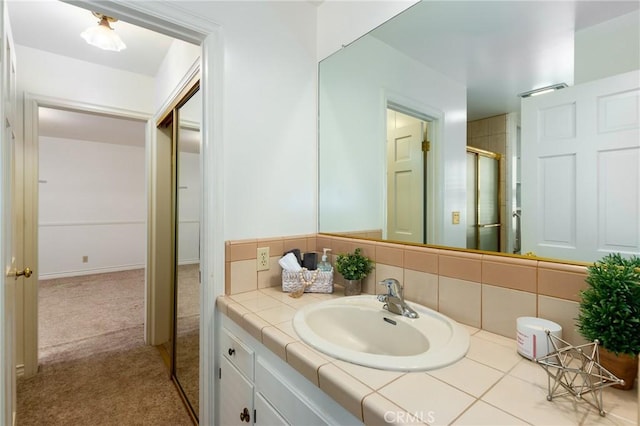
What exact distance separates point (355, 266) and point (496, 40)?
98 centimetres

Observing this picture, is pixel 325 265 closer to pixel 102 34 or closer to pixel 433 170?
pixel 433 170

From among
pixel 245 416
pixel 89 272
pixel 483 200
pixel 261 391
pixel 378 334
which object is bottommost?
pixel 89 272

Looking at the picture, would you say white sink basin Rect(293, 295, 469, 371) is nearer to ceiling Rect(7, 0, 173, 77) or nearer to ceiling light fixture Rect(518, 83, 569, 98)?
ceiling light fixture Rect(518, 83, 569, 98)

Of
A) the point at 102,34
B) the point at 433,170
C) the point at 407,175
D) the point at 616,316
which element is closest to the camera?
the point at 616,316

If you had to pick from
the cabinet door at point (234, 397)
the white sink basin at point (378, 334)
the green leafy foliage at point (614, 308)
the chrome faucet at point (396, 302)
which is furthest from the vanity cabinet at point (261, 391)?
the green leafy foliage at point (614, 308)

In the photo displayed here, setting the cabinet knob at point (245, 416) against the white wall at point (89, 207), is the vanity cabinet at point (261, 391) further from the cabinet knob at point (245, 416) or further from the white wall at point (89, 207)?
the white wall at point (89, 207)

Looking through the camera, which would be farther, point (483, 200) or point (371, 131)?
point (371, 131)

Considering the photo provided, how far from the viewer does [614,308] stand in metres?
0.60

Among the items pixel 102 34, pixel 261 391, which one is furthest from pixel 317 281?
pixel 102 34

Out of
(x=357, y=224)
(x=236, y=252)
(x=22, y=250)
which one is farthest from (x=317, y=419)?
(x=22, y=250)

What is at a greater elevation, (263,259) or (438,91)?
(438,91)

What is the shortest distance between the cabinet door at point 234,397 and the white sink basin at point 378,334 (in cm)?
33

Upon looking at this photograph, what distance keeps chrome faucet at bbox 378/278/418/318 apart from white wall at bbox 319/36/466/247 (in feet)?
0.78

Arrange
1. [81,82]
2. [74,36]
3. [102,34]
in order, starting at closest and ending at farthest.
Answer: [102,34] → [74,36] → [81,82]
